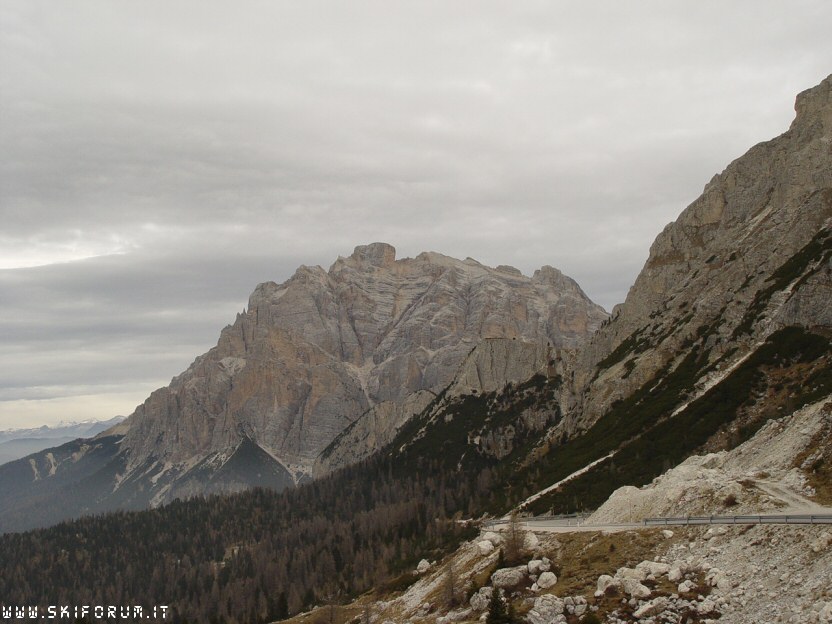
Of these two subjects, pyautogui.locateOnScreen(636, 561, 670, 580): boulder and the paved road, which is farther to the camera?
pyautogui.locateOnScreen(636, 561, 670, 580): boulder

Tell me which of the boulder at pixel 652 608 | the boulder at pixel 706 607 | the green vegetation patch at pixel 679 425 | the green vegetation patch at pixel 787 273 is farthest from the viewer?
the green vegetation patch at pixel 787 273

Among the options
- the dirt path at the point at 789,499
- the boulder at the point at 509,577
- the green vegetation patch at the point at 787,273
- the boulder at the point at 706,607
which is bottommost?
the boulder at the point at 509,577

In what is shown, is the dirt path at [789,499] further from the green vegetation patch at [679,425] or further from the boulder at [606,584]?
the green vegetation patch at [679,425]

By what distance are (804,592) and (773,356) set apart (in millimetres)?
112746

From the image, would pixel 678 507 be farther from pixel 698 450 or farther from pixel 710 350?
pixel 710 350

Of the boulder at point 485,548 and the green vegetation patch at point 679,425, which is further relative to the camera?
the green vegetation patch at point 679,425

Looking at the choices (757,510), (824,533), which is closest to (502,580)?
(757,510)

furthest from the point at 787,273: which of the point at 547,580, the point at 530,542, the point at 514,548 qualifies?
the point at 547,580

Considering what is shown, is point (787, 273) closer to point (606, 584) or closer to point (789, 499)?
point (789, 499)

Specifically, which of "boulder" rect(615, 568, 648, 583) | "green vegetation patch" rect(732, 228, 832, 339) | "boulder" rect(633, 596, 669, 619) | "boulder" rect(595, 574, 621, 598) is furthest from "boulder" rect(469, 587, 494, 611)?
"green vegetation patch" rect(732, 228, 832, 339)

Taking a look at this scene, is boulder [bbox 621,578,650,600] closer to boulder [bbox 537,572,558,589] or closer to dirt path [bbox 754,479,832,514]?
boulder [bbox 537,572,558,589]

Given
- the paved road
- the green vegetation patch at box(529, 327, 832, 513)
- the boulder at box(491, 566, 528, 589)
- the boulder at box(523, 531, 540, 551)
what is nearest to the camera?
the paved road

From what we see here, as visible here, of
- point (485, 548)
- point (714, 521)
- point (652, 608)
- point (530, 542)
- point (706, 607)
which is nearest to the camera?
point (706, 607)

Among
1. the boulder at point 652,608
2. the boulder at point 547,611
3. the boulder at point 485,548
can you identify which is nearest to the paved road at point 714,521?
the boulder at point 485,548
